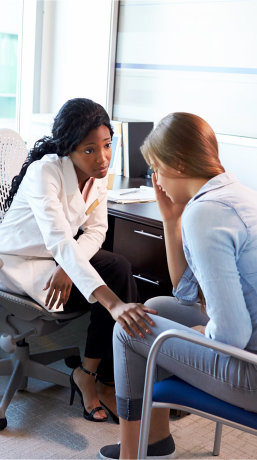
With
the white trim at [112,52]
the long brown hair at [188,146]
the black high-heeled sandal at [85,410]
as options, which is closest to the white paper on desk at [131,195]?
the black high-heeled sandal at [85,410]

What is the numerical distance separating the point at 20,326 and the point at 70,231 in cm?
38

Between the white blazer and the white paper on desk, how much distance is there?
29cm

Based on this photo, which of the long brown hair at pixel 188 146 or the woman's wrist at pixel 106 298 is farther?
the woman's wrist at pixel 106 298

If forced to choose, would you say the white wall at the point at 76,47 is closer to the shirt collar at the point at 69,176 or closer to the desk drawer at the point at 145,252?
the desk drawer at the point at 145,252

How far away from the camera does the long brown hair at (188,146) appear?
1.47m

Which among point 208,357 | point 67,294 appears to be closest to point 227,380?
point 208,357

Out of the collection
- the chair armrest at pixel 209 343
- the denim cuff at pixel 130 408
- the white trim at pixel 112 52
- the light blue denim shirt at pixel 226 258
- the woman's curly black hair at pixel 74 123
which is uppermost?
the white trim at pixel 112 52

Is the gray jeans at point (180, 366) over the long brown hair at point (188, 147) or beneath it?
beneath

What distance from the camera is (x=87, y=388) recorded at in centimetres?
212

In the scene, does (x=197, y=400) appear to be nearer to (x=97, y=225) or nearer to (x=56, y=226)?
(x=56, y=226)

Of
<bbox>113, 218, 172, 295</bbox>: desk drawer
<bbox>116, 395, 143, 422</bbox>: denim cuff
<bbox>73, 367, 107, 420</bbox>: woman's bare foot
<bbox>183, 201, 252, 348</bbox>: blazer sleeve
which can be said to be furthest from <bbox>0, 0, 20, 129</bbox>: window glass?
<bbox>183, 201, 252, 348</bbox>: blazer sleeve

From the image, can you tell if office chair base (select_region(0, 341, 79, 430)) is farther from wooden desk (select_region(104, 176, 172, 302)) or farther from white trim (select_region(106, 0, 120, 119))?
white trim (select_region(106, 0, 120, 119))

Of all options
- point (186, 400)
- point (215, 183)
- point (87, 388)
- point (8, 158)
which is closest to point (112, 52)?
point (8, 158)

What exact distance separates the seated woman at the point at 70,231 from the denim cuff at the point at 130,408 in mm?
316
